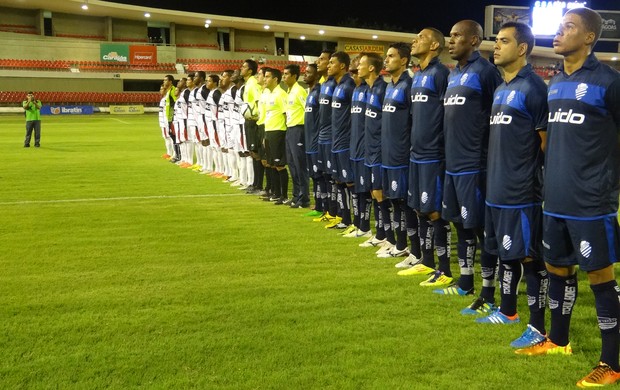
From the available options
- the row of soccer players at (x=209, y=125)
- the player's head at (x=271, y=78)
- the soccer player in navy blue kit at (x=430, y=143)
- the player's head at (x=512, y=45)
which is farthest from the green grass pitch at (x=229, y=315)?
the row of soccer players at (x=209, y=125)

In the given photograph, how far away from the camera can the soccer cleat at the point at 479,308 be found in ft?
19.0

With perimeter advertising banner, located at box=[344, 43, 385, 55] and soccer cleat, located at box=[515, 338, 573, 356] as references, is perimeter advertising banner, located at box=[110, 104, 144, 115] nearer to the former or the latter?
perimeter advertising banner, located at box=[344, 43, 385, 55]

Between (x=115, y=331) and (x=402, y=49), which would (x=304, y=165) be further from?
(x=115, y=331)

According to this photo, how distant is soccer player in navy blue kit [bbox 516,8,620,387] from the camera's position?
13.8 ft

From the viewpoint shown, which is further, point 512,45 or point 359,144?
point 359,144

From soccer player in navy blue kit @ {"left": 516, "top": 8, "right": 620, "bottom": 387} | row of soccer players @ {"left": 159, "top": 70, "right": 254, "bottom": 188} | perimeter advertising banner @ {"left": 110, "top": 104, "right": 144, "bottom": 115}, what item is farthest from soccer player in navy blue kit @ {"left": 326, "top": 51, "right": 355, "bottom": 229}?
perimeter advertising banner @ {"left": 110, "top": 104, "right": 144, "bottom": 115}

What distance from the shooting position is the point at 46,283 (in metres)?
6.85

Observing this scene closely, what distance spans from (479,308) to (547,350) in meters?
1.02

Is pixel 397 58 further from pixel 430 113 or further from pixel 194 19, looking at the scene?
pixel 194 19

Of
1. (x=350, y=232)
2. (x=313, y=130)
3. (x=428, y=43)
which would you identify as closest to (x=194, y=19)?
(x=313, y=130)

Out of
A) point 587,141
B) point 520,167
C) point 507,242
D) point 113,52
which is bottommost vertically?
point 507,242

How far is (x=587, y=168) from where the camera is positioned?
4.25m

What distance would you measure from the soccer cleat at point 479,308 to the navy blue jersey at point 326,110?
442 centimetres

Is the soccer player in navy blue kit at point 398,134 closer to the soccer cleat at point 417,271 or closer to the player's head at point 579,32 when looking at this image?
the soccer cleat at point 417,271
